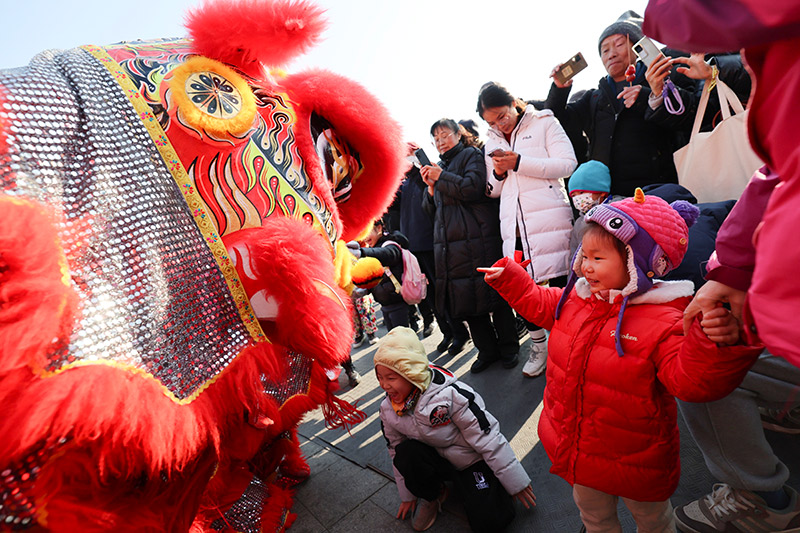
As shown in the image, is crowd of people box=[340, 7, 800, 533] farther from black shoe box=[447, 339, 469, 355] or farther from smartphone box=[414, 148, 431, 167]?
black shoe box=[447, 339, 469, 355]

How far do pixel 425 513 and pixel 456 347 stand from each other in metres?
1.96

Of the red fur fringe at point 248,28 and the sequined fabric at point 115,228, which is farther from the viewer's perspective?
the red fur fringe at point 248,28

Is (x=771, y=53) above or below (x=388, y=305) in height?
above

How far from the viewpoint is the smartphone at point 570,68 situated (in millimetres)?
2424

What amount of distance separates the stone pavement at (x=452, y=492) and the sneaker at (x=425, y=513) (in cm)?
3

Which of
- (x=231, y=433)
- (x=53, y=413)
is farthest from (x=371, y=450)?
(x=53, y=413)

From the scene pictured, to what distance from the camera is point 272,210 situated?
105 centimetres

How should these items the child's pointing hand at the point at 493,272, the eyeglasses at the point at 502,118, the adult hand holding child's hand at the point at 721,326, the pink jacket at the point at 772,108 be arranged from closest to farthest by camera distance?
the pink jacket at the point at 772,108 < the adult hand holding child's hand at the point at 721,326 < the child's pointing hand at the point at 493,272 < the eyeglasses at the point at 502,118

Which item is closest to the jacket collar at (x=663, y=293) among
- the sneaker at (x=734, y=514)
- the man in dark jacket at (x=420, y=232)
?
the sneaker at (x=734, y=514)

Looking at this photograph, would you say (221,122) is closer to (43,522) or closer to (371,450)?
(43,522)

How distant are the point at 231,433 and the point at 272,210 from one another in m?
0.69

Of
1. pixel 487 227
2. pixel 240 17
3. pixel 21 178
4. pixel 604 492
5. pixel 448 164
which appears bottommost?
pixel 604 492

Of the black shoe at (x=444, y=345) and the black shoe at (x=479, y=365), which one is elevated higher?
the black shoe at (x=479, y=365)

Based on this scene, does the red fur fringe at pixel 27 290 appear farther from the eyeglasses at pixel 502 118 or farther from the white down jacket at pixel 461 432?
the eyeglasses at pixel 502 118
